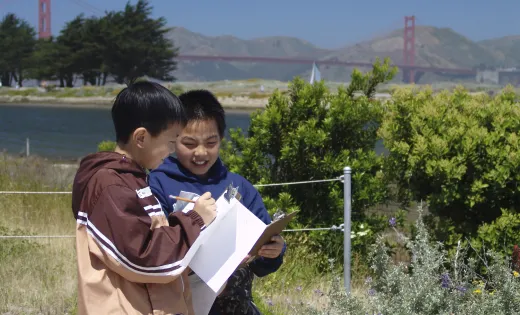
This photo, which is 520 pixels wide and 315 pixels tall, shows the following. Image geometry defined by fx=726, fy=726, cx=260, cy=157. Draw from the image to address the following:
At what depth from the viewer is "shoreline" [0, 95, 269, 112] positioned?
70.7 metres

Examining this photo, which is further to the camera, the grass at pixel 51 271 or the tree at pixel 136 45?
the tree at pixel 136 45

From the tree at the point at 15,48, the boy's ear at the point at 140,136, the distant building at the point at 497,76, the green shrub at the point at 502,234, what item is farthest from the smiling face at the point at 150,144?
the distant building at the point at 497,76

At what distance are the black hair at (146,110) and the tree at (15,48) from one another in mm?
86142

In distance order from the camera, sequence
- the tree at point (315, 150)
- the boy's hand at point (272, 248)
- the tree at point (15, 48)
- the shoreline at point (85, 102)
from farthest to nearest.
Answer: the tree at point (15, 48) → the shoreline at point (85, 102) → the tree at point (315, 150) → the boy's hand at point (272, 248)

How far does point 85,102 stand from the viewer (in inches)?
2847

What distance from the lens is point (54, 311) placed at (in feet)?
15.3

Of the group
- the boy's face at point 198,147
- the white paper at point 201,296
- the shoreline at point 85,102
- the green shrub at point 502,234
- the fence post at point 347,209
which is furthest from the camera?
the shoreline at point 85,102

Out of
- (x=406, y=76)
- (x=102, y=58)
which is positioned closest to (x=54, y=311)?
(x=102, y=58)

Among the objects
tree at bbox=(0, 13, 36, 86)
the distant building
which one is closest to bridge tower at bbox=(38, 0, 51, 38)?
tree at bbox=(0, 13, 36, 86)

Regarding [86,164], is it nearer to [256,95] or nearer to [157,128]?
[157,128]

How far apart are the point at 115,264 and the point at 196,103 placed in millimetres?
920

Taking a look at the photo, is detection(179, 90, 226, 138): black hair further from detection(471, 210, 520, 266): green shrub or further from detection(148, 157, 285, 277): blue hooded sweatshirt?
detection(471, 210, 520, 266): green shrub

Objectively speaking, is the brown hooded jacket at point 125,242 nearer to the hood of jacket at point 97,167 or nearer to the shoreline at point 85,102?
the hood of jacket at point 97,167

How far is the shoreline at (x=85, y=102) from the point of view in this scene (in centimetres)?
7069
